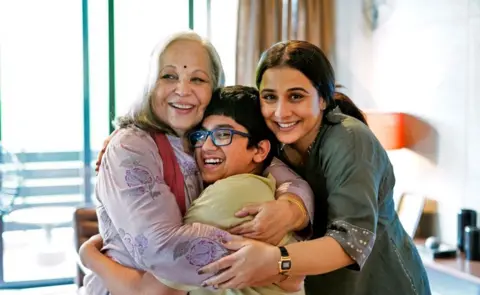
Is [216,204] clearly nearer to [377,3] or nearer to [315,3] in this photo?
[377,3]

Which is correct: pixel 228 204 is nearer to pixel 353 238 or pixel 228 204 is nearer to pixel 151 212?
pixel 151 212

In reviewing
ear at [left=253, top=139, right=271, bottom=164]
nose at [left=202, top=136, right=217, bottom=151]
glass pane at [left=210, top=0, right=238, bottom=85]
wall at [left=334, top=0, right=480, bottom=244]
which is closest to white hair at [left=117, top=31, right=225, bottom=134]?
nose at [left=202, top=136, right=217, bottom=151]

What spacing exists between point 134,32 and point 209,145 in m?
3.30

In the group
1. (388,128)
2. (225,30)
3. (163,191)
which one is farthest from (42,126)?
(163,191)

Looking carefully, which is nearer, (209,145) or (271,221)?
(271,221)

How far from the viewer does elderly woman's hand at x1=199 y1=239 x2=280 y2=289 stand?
117cm

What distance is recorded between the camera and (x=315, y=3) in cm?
447

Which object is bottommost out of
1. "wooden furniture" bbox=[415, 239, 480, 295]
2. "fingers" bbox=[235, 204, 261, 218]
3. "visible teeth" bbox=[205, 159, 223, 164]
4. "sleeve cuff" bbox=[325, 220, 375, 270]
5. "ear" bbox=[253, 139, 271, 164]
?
"wooden furniture" bbox=[415, 239, 480, 295]

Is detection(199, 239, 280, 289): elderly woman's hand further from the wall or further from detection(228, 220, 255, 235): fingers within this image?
the wall

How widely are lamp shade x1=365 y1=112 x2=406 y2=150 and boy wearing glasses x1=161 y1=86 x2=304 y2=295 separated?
2.24m

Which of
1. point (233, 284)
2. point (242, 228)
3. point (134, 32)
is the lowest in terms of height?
point (233, 284)

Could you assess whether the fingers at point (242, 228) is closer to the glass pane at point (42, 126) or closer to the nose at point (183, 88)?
the nose at point (183, 88)

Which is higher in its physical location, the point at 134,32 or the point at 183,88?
the point at 134,32

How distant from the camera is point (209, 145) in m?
1.38
